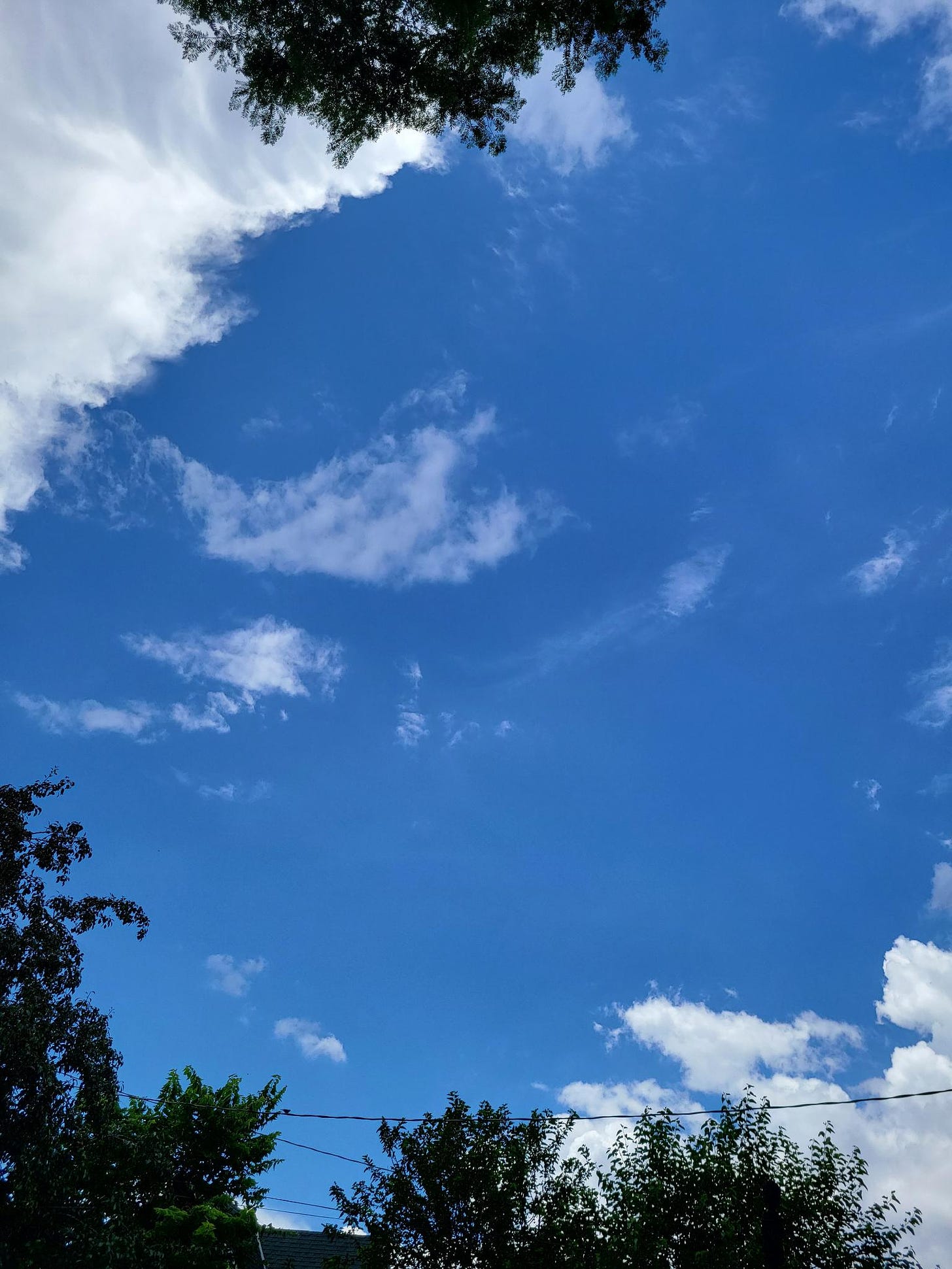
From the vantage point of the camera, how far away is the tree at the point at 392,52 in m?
11.6

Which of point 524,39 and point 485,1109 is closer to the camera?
point 524,39

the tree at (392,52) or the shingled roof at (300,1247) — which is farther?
the shingled roof at (300,1247)

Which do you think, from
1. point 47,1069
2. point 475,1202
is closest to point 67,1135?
point 47,1069

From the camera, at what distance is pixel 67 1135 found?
56.6 feet

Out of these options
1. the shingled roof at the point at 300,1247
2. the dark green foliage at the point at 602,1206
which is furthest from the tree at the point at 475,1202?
the shingled roof at the point at 300,1247

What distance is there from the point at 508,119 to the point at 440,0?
2259mm

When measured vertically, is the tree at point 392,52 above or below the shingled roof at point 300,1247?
above

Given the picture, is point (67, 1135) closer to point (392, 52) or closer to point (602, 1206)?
point (602, 1206)

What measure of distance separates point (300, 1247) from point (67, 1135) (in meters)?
21.3

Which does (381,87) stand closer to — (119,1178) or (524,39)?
(524,39)

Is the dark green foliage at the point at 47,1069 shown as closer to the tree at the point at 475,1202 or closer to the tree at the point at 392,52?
the tree at the point at 475,1202

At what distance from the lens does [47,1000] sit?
58.7 ft

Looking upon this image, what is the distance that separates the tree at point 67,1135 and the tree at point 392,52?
16.5m

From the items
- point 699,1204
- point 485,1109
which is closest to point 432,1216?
point 485,1109
